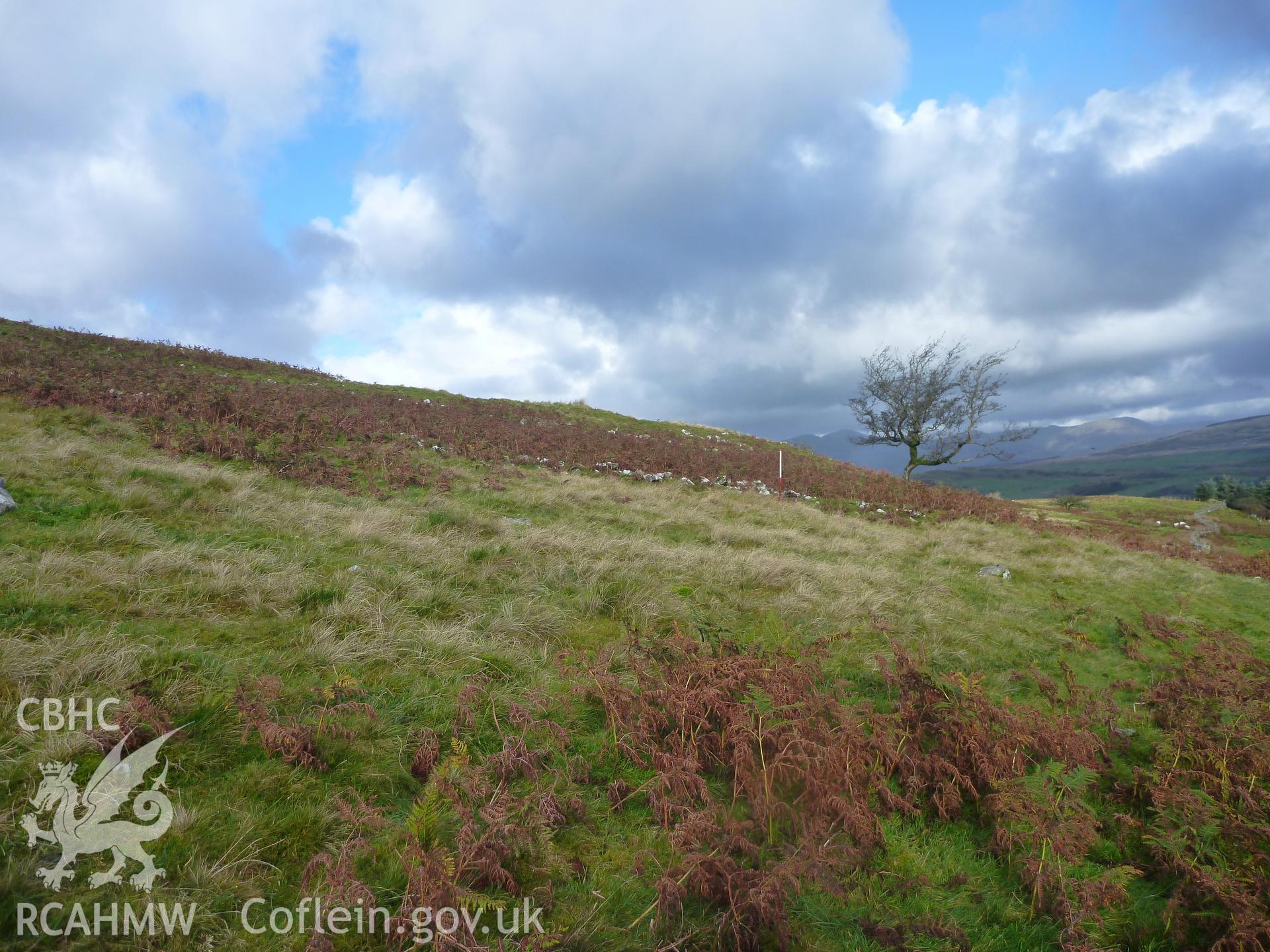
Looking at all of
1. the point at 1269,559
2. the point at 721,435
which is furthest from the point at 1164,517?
the point at 721,435

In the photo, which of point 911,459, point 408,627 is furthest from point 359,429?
point 911,459

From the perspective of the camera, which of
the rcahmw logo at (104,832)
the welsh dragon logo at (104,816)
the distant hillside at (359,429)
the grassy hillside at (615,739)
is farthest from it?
the distant hillside at (359,429)

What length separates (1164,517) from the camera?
32312mm

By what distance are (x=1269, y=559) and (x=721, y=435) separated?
2238 cm

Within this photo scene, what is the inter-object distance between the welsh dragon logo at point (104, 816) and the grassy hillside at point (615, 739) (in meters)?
0.07

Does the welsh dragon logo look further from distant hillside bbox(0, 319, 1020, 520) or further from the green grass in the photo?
distant hillside bbox(0, 319, 1020, 520)

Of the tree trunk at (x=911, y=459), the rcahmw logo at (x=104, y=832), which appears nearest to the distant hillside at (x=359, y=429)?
the tree trunk at (x=911, y=459)

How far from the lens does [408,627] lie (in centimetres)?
551

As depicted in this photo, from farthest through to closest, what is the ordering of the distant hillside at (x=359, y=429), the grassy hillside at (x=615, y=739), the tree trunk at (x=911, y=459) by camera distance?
1. the tree trunk at (x=911, y=459)
2. the distant hillside at (x=359, y=429)
3. the grassy hillside at (x=615, y=739)

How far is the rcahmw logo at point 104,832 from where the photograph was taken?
92.7 inches

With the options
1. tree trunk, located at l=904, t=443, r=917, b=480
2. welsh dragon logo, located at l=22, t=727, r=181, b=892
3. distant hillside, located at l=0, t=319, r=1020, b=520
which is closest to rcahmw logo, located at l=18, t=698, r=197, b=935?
welsh dragon logo, located at l=22, t=727, r=181, b=892

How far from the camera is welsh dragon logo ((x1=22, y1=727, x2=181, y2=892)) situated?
2.58 meters

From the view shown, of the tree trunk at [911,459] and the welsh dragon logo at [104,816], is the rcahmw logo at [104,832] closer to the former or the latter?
the welsh dragon logo at [104,816]

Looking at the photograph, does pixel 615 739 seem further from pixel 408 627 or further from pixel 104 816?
pixel 104 816
